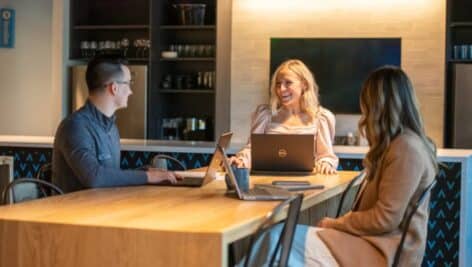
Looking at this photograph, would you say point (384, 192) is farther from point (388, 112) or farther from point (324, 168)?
point (324, 168)

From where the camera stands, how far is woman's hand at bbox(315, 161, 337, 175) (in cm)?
368

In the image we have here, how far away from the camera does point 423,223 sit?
107 inches

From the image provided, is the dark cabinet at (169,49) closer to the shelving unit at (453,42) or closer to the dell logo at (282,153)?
the shelving unit at (453,42)

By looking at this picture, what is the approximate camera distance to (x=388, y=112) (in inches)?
108

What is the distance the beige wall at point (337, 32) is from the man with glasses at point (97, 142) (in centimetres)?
398

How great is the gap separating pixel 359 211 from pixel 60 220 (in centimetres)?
115

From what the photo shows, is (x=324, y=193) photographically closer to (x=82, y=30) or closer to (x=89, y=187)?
(x=89, y=187)

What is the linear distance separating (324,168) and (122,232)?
5.99 feet

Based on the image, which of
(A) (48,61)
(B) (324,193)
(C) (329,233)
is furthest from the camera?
(A) (48,61)

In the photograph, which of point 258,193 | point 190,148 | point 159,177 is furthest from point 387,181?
point 190,148

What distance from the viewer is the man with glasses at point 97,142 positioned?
303 centimetres

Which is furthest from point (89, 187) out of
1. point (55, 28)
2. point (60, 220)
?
point (55, 28)

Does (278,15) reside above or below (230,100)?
above

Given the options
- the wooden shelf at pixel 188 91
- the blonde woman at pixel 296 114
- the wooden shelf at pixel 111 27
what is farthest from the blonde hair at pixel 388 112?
the wooden shelf at pixel 111 27
